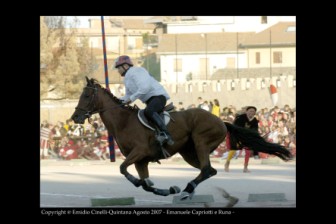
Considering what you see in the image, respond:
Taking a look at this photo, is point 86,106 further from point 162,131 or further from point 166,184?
point 166,184

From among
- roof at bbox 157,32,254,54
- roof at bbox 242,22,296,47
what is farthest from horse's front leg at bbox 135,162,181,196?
roof at bbox 157,32,254,54

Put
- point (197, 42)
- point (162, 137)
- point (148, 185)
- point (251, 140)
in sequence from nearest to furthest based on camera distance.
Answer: point (148, 185), point (162, 137), point (251, 140), point (197, 42)

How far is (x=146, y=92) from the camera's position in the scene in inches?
645

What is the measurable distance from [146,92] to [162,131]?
0.76m

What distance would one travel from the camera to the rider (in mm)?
16188

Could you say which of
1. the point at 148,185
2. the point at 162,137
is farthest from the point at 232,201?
the point at 162,137

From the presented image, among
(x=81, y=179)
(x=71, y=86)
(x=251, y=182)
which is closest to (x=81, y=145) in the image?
(x=81, y=179)

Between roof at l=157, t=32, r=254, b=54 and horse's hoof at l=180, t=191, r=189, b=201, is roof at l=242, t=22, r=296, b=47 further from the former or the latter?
horse's hoof at l=180, t=191, r=189, b=201

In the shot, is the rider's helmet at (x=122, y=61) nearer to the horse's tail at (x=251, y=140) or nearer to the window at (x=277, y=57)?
the horse's tail at (x=251, y=140)

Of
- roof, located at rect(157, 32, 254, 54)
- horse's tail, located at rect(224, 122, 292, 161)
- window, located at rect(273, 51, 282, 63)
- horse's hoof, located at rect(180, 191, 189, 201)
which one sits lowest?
horse's hoof, located at rect(180, 191, 189, 201)

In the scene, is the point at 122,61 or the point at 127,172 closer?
the point at 127,172

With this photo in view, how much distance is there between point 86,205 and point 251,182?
18.8 feet

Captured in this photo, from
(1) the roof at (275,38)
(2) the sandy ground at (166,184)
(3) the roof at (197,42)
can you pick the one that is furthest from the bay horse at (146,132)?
(3) the roof at (197,42)

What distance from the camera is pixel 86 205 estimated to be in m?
15.9
